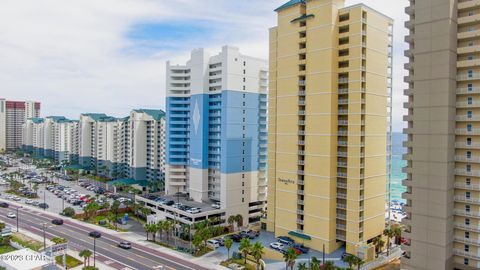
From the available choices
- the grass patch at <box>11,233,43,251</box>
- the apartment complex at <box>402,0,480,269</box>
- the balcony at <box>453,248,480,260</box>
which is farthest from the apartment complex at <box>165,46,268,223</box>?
the balcony at <box>453,248,480,260</box>

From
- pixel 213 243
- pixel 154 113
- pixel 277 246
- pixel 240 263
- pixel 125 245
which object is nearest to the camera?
pixel 240 263

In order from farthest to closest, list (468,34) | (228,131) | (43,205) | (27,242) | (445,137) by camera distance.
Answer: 1. (43,205)
2. (228,131)
3. (27,242)
4. (468,34)
5. (445,137)

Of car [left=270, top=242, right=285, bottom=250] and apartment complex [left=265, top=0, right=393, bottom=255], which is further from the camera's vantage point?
car [left=270, top=242, right=285, bottom=250]

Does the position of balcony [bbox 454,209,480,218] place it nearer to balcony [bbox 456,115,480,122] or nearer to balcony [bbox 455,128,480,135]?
balcony [bbox 455,128,480,135]

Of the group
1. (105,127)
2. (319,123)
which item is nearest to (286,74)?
(319,123)

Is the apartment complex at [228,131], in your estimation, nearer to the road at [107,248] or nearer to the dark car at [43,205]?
the road at [107,248]

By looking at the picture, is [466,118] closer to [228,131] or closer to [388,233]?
[388,233]

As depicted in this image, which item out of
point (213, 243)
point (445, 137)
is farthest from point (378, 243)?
point (213, 243)
